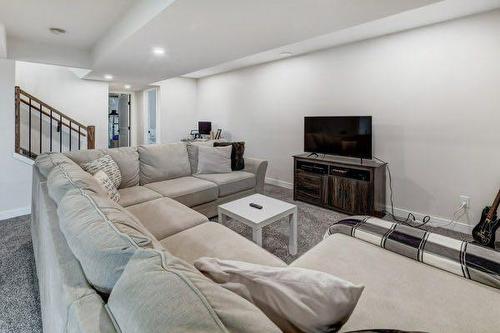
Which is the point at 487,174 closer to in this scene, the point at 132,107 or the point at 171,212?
the point at 171,212

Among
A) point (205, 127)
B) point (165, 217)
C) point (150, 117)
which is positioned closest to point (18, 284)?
point (165, 217)

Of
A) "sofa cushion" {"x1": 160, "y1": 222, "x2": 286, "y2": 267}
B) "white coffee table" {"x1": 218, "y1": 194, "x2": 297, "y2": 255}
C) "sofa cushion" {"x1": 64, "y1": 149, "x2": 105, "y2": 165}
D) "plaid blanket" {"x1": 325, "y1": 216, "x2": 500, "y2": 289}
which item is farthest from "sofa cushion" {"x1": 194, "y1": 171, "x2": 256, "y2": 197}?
"plaid blanket" {"x1": 325, "y1": 216, "x2": 500, "y2": 289}

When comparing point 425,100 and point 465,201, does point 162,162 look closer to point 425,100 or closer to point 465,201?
point 425,100

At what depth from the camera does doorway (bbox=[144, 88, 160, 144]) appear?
6.44 m

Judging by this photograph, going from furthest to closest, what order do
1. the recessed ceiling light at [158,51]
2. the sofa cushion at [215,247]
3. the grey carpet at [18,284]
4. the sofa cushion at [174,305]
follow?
the recessed ceiling light at [158,51] < the grey carpet at [18,284] < the sofa cushion at [215,247] < the sofa cushion at [174,305]

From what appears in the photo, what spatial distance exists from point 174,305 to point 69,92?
5739 millimetres

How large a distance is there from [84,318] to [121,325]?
13 cm

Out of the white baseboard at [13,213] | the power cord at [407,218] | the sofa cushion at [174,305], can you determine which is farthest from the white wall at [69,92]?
the sofa cushion at [174,305]

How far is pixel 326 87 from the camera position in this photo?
4000mm

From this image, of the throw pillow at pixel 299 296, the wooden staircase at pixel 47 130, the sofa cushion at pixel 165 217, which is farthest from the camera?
the wooden staircase at pixel 47 130

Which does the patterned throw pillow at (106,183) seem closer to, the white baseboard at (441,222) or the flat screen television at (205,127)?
Result: the white baseboard at (441,222)

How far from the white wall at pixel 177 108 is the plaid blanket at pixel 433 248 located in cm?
529

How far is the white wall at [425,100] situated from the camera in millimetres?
2709

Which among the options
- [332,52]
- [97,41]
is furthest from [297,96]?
[97,41]
